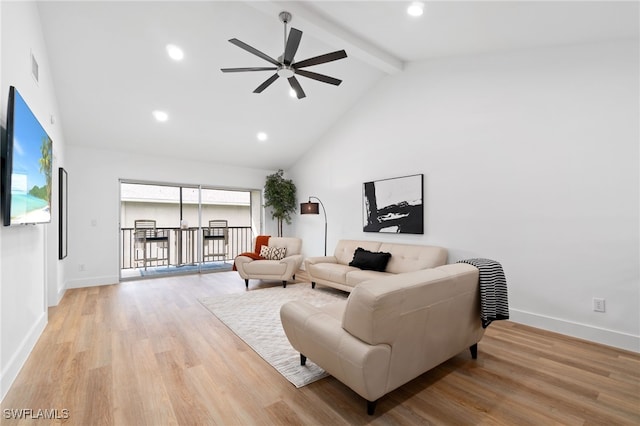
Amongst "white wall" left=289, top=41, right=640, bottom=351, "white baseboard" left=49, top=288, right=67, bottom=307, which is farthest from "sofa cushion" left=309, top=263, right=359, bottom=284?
"white baseboard" left=49, top=288, right=67, bottom=307

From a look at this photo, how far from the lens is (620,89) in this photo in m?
2.73

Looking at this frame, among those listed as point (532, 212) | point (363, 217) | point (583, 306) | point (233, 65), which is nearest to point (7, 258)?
point (233, 65)

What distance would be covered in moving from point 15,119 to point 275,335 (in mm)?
2637

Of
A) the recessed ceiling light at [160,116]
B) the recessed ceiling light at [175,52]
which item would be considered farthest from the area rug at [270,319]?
the recessed ceiling light at [175,52]

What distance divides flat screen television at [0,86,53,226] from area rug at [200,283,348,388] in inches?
78.7

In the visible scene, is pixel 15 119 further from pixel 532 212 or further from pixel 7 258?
pixel 532 212

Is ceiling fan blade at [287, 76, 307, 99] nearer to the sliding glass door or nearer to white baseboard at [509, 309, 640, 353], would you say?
white baseboard at [509, 309, 640, 353]

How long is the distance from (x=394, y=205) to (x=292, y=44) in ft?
9.32

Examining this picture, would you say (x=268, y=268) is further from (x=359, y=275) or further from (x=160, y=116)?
(x=160, y=116)

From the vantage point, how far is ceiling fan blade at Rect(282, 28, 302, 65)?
2537 millimetres

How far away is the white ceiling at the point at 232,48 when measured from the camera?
112 inches

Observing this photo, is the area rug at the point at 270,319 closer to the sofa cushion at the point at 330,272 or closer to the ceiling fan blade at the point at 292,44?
the sofa cushion at the point at 330,272

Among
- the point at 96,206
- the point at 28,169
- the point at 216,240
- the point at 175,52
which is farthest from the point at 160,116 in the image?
the point at 216,240

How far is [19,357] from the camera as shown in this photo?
7.34ft
